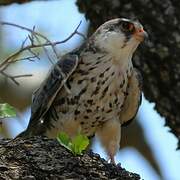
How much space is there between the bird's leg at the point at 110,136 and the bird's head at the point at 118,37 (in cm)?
61

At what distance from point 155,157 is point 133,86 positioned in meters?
2.70

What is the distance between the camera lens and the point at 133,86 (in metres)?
5.99

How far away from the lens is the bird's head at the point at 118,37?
572cm

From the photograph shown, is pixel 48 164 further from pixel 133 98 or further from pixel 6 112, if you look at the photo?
pixel 133 98

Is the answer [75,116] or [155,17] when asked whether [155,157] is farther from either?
[155,17]

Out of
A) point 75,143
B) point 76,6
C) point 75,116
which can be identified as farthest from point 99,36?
point 75,143

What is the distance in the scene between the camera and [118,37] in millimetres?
5988

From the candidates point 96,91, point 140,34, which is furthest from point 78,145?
point 96,91

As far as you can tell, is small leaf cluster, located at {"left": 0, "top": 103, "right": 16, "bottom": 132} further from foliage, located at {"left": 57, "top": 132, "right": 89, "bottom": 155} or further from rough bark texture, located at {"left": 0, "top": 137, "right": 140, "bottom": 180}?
foliage, located at {"left": 57, "top": 132, "right": 89, "bottom": 155}

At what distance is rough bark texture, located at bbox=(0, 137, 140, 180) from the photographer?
330 cm

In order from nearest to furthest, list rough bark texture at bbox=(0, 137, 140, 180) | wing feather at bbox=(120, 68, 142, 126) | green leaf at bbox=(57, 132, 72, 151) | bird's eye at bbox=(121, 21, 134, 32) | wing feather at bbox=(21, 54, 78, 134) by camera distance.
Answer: rough bark texture at bbox=(0, 137, 140, 180)
green leaf at bbox=(57, 132, 72, 151)
bird's eye at bbox=(121, 21, 134, 32)
wing feather at bbox=(21, 54, 78, 134)
wing feather at bbox=(120, 68, 142, 126)

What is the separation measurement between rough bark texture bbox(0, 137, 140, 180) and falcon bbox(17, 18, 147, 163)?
7.04 ft

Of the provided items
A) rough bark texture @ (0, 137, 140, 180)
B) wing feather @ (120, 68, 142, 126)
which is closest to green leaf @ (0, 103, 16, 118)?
rough bark texture @ (0, 137, 140, 180)

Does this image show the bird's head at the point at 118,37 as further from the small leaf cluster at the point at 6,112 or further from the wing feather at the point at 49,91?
the small leaf cluster at the point at 6,112
